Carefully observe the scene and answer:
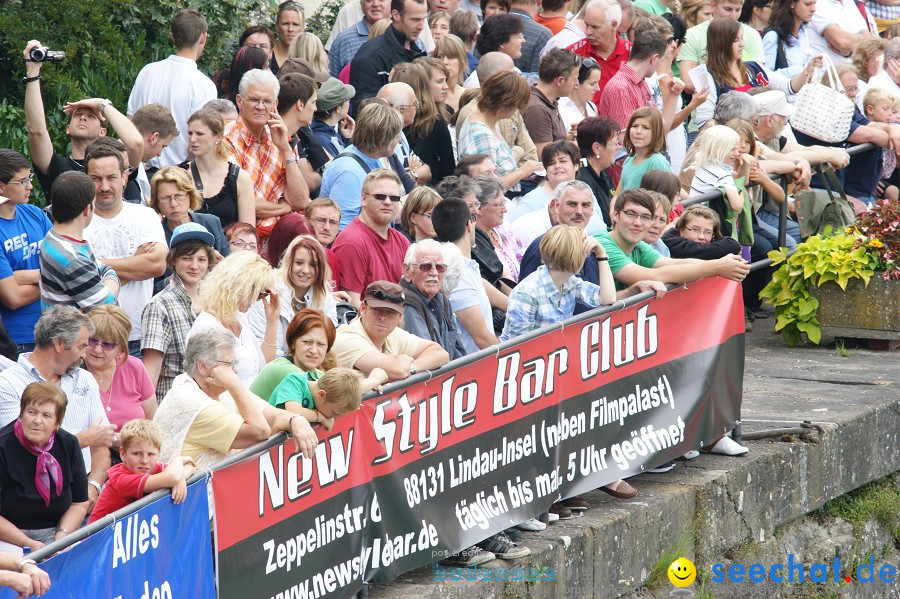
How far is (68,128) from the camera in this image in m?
7.68

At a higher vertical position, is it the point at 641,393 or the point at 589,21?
the point at 589,21

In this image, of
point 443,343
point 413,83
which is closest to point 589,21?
point 413,83

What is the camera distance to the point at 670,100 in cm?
1082

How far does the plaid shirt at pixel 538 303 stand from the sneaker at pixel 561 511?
904 mm

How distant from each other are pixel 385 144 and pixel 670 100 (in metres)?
3.27

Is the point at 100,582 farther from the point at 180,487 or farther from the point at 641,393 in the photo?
the point at 641,393

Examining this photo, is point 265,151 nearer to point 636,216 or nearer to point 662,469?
point 636,216

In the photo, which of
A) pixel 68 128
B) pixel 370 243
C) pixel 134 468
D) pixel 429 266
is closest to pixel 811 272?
pixel 370 243

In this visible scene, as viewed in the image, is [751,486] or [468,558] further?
[751,486]

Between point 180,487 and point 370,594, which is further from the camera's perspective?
point 370,594

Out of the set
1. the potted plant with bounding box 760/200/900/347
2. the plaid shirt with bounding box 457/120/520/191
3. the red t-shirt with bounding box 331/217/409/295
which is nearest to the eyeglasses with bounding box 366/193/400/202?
the red t-shirt with bounding box 331/217/409/295

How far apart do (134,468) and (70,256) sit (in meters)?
1.61

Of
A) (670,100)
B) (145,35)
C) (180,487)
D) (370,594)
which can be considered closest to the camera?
(180,487)

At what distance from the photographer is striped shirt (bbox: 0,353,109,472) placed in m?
5.73
